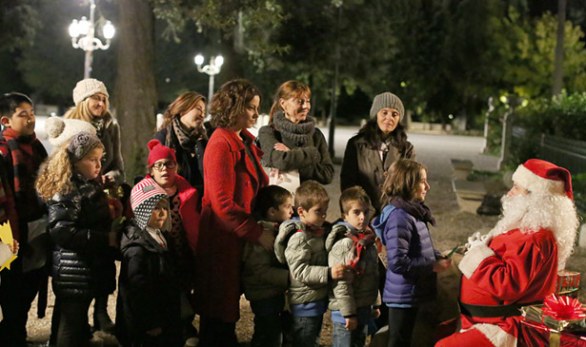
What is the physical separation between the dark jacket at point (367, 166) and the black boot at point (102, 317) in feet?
6.99

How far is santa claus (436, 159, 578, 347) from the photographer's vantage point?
392 centimetres

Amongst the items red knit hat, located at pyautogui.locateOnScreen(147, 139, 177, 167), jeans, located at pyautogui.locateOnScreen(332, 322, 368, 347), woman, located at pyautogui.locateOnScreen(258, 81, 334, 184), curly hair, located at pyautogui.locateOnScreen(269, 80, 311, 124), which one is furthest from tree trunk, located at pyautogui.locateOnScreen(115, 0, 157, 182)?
jeans, located at pyautogui.locateOnScreen(332, 322, 368, 347)

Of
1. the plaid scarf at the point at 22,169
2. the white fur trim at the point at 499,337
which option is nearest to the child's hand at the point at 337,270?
the white fur trim at the point at 499,337

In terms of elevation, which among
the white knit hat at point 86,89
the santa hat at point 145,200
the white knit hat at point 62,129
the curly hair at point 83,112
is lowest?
the santa hat at point 145,200

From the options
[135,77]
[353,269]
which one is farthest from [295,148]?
[135,77]

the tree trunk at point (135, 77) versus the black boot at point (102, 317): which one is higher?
the tree trunk at point (135, 77)

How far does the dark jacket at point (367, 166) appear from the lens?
580 centimetres

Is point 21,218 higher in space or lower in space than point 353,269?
higher

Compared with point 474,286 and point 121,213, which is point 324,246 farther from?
point 121,213

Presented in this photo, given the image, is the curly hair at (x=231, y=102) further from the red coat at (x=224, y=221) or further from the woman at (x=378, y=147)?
the woman at (x=378, y=147)

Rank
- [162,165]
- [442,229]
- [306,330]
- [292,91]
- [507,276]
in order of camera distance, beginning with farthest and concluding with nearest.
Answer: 1. [442,229]
2. [292,91]
3. [162,165]
4. [306,330]
5. [507,276]

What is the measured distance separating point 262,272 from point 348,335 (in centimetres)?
67

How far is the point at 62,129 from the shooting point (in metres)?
5.67

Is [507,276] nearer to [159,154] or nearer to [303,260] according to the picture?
[303,260]
